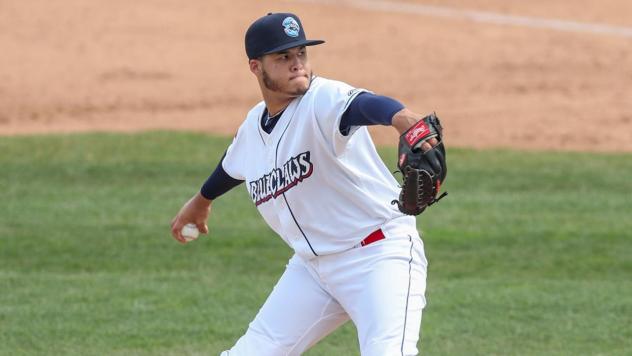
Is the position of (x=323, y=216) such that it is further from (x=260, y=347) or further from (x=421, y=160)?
(x=421, y=160)

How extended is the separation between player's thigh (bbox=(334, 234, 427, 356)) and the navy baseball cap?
929 mm

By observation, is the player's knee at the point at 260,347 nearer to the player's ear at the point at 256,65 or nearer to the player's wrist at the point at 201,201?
the player's wrist at the point at 201,201

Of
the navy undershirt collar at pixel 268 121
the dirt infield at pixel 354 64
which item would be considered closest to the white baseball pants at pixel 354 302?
the navy undershirt collar at pixel 268 121

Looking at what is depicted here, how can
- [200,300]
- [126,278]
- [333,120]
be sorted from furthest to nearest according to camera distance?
[126,278] → [200,300] → [333,120]

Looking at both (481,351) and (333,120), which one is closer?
(333,120)

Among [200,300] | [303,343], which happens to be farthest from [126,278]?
[303,343]

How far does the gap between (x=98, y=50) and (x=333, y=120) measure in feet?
43.6

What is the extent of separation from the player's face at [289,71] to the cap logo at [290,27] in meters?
0.07

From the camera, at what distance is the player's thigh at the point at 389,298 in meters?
4.90

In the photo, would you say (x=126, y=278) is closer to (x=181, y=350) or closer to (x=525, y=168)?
(x=181, y=350)

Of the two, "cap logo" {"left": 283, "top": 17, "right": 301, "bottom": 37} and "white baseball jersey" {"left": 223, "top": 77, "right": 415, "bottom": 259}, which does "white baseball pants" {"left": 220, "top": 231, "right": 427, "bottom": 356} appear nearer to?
"white baseball jersey" {"left": 223, "top": 77, "right": 415, "bottom": 259}

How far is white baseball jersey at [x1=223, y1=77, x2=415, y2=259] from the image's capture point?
503 cm

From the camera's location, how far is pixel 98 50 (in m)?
17.6

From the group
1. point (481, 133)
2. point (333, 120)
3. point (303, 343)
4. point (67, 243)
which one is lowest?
point (481, 133)
